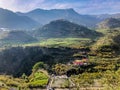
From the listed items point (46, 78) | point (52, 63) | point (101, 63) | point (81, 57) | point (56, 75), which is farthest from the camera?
point (81, 57)

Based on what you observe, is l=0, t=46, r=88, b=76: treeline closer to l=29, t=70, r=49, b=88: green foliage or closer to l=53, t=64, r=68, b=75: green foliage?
l=53, t=64, r=68, b=75: green foliage

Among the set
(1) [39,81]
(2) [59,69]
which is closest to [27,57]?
(2) [59,69]

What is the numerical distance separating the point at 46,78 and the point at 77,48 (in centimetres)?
5623

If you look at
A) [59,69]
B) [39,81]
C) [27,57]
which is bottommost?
[59,69]

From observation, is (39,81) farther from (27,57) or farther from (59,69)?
(27,57)

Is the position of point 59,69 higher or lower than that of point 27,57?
lower

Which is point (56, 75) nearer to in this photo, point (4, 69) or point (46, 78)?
point (46, 78)

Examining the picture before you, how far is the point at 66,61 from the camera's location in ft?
356

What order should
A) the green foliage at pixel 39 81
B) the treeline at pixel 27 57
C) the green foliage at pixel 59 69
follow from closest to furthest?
the green foliage at pixel 39 81 → the green foliage at pixel 59 69 → the treeline at pixel 27 57

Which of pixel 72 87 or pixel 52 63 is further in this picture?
pixel 52 63

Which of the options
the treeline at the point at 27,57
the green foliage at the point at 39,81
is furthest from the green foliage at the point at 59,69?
the treeline at the point at 27,57

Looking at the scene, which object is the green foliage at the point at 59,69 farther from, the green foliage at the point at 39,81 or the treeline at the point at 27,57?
the treeline at the point at 27,57

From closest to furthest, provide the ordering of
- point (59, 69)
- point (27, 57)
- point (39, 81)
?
point (39, 81) < point (59, 69) < point (27, 57)

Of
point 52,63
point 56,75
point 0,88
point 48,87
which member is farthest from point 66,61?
point 0,88
